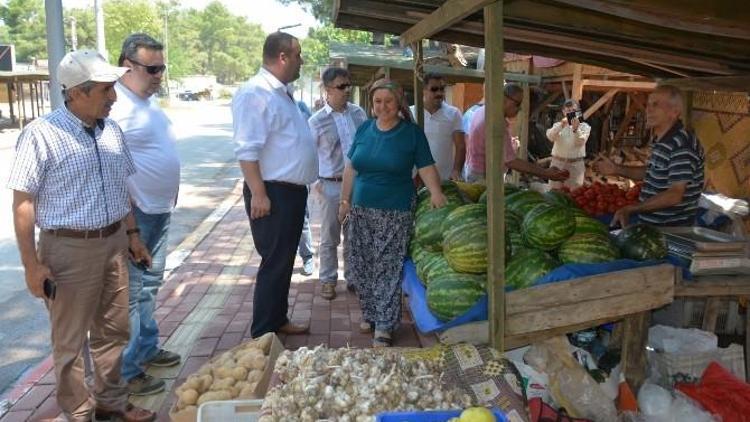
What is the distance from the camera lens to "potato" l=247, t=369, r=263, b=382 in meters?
3.44

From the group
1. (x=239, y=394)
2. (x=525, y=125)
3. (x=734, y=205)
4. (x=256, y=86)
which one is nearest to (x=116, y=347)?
(x=239, y=394)

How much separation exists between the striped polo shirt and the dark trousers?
247 cm

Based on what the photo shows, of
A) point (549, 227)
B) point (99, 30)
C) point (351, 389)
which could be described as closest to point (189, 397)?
point (351, 389)

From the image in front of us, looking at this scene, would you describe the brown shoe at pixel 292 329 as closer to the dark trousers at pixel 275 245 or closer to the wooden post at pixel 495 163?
the dark trousers at pixel 275 245

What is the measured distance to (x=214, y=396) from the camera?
3318 mm

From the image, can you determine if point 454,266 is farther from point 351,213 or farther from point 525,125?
point 525,125

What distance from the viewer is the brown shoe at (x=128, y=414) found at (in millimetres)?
3650

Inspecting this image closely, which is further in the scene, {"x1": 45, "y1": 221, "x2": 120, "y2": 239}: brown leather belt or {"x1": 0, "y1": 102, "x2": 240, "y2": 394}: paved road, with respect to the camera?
{"x1": 0, "y1": 102, "x2": 240, "y2": 394}: paved road

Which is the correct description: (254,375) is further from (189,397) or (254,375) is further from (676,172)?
(676,172)

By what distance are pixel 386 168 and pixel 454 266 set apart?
45.9 inches

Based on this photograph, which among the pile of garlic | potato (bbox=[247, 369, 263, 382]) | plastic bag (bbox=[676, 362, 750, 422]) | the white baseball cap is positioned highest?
the white baseball cap

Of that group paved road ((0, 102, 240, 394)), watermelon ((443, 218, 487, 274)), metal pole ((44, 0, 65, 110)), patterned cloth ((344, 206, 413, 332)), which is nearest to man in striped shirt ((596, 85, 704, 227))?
watermelon ((443, 218, 487, 274))

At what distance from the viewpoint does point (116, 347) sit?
3668 mm

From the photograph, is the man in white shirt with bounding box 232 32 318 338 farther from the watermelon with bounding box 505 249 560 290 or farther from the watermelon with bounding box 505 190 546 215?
the watermelon with bounding box 505 249 560 290
